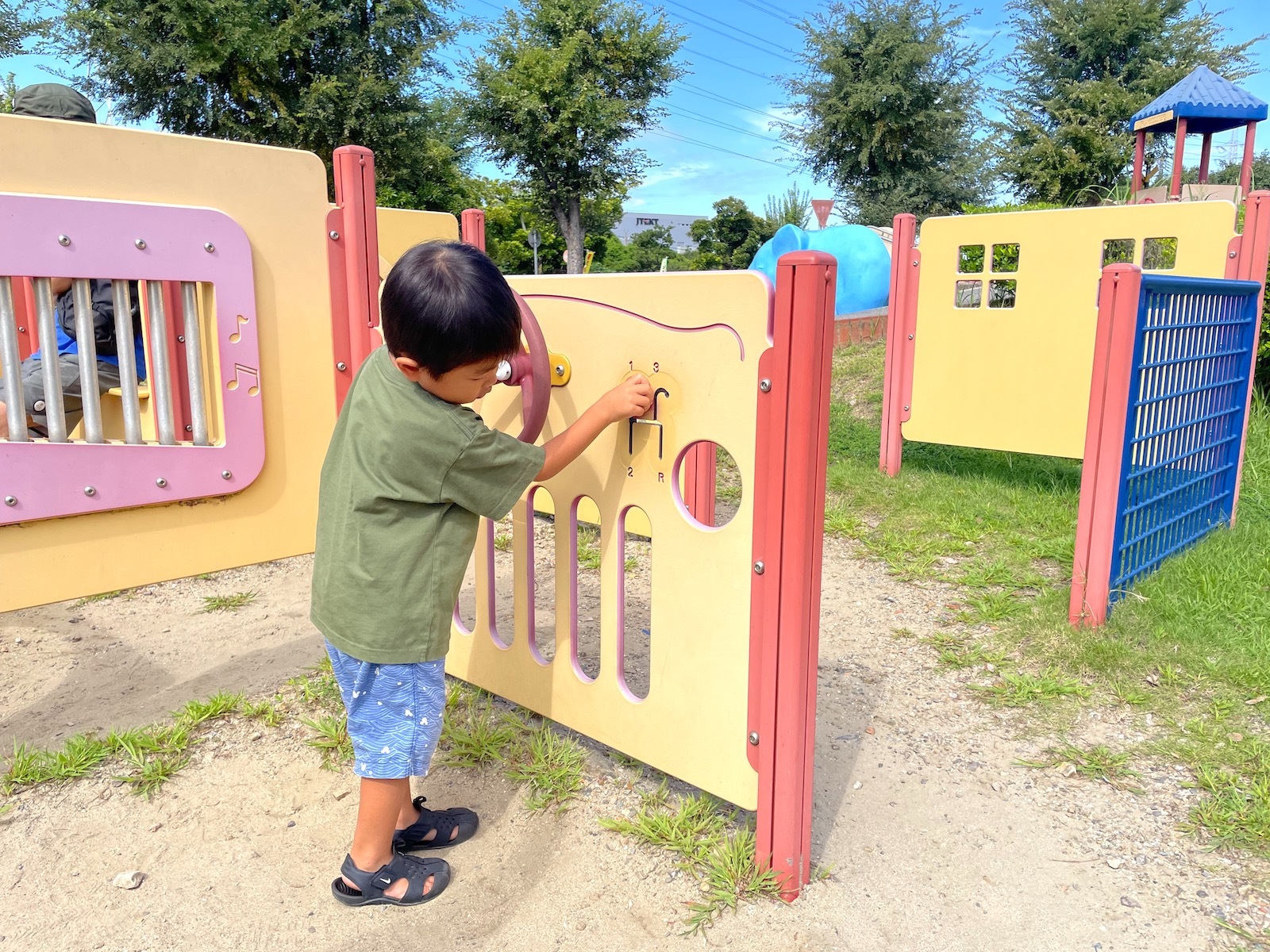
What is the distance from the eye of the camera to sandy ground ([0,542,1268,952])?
1.71m

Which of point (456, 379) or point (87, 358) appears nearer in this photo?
point (456, 379)

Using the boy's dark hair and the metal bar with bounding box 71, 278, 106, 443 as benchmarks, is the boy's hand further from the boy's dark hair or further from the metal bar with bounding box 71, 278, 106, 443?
the metal bar with bounding box 71, 278, 106, 443

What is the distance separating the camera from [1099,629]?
3.01 meters

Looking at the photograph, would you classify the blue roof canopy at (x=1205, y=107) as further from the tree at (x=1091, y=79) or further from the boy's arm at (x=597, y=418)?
the boy's arm at (x=597, y=418)

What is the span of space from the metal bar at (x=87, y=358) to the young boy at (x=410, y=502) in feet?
1.85

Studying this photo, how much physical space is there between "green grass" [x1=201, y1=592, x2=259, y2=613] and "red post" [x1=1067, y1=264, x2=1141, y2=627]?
305 centimetres

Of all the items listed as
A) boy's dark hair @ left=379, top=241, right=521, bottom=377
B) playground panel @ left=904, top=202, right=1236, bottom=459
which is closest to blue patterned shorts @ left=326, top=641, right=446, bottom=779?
boy's dark hair @ left=379, top=241, right=521, bottom=377

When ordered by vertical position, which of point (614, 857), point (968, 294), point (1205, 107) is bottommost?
point (614, 857)

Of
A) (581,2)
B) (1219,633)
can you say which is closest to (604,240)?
(581,2)

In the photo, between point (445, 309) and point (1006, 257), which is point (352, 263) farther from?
point (1006, 257)

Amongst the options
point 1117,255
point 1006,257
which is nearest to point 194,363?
point 1006,257

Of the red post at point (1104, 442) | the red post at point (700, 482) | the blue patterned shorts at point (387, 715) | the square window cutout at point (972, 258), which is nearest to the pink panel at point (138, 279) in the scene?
the blue patterned shorts at point (387, 715)

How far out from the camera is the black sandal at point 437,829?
197cm

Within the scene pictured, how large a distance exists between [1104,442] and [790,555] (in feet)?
6.02
